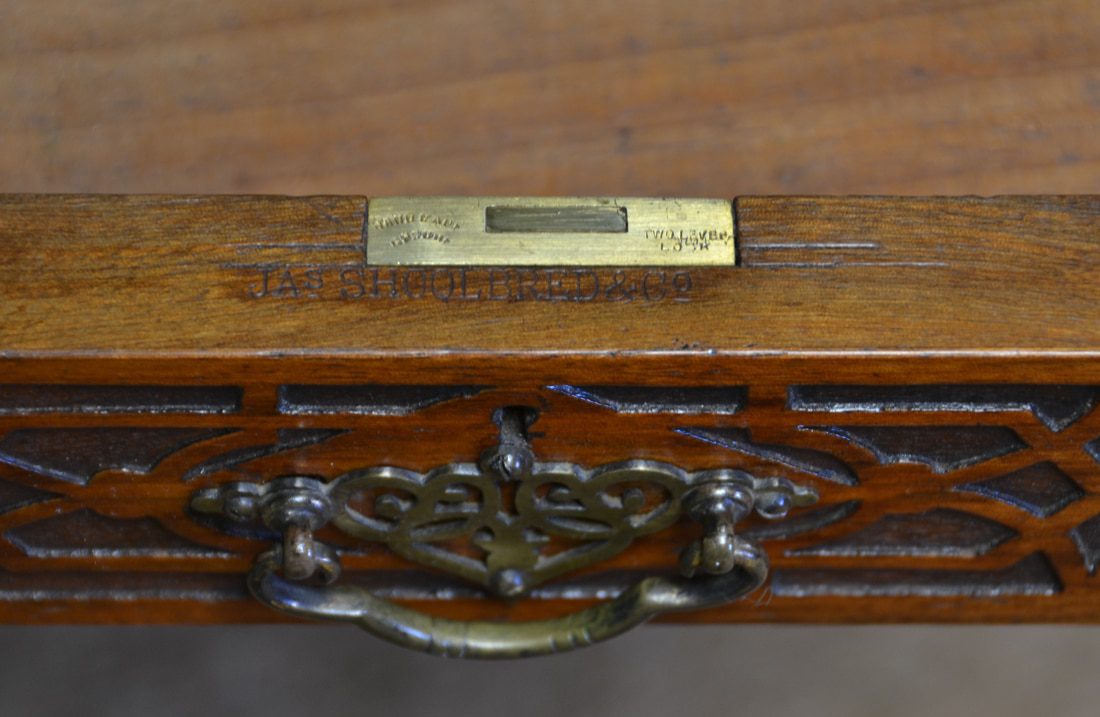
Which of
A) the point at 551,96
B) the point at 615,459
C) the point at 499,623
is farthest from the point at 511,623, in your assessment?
the point at 551,96

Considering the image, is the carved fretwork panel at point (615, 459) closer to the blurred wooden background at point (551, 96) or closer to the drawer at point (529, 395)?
the drawer at point (529, 395)

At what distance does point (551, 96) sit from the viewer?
2.82ft

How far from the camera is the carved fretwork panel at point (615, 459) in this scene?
2.19 feet

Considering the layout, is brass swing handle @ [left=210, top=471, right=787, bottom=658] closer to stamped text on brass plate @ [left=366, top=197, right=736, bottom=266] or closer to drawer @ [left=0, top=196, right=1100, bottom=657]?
drawer @ [left=0, top=196, right=1100, bottom=657]

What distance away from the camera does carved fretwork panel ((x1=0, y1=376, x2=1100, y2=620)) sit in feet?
2.19

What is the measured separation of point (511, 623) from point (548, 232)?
0.24 metres

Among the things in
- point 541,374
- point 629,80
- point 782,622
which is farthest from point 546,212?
point 782,622

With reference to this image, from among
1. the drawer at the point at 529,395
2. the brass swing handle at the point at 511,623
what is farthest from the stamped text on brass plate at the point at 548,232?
the brass swing handle at the point at 511,623

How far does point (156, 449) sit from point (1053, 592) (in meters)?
0.52

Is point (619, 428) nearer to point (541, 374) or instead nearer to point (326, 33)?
point (541, 374)

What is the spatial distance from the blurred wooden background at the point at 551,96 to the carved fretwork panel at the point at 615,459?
0.58 feet

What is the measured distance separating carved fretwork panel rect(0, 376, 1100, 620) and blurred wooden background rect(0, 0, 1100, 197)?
0.18m

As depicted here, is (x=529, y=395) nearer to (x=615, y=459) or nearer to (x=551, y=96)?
(x=615, y=459)

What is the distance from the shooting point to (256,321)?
0.63 m
